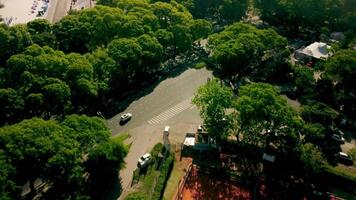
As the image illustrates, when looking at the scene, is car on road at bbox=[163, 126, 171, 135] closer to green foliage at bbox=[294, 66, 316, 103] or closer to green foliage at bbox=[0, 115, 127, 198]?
green foliage at bbox=[0, 115, 127, 198]

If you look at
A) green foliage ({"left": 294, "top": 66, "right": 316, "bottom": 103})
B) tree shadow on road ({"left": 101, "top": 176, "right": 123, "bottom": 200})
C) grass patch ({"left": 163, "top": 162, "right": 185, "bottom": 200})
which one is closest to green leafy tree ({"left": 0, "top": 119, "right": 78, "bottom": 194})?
tree shadow on road ({"left": 101, "top": 176, "right": 123, "bottom": 200})

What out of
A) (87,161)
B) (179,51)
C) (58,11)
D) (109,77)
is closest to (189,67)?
(179,51)

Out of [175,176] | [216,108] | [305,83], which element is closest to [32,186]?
[175,176]

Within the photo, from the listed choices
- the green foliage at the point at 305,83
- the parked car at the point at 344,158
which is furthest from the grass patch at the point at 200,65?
the parked car at the point at 344,158

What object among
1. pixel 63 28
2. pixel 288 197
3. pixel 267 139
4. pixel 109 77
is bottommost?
pixel 288 197

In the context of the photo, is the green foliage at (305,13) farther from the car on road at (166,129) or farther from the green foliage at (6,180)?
the green foliage at (6,180)

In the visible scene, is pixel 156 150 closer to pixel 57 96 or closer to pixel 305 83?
pixel 57 96

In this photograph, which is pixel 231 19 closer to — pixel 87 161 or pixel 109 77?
pixel 109 77
